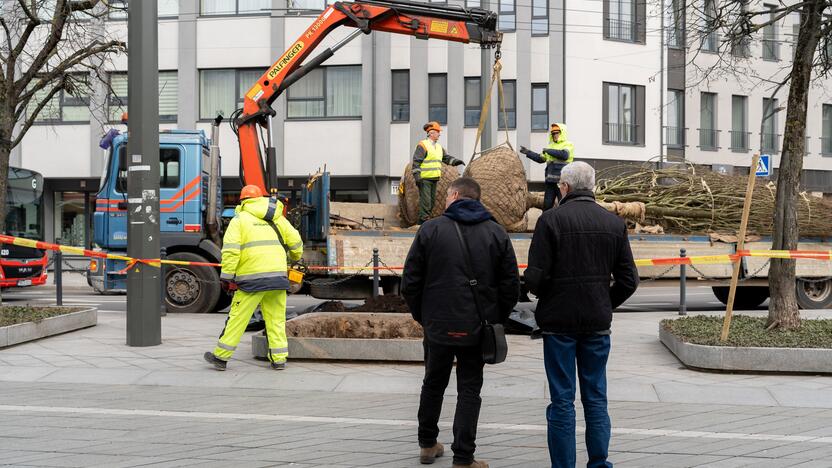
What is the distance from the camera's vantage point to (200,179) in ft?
45.7

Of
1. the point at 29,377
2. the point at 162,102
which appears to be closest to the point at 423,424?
the point at 29,377

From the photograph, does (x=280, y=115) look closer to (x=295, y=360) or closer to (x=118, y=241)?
(x=118, y=241)

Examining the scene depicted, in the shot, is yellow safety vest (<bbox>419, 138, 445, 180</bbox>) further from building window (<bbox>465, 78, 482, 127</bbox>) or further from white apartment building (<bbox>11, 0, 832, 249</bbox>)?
building window (<bbox>465, 78, 482, 127</bbox>)

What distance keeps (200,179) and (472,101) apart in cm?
1504

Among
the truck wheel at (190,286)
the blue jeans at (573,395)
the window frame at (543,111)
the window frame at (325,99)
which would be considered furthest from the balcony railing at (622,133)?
the blue jeans at (573,395)

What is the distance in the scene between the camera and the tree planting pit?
889 cm

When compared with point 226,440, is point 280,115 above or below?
above

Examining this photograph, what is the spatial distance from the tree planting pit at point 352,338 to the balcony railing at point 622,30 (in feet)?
67.5

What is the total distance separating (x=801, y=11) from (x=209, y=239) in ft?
29.5

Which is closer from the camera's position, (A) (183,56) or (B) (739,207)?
(B) (739,207)

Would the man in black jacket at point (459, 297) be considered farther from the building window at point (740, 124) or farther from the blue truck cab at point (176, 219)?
the building window at point (740, 124)

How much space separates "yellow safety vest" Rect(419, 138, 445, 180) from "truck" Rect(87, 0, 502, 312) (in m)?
1.63

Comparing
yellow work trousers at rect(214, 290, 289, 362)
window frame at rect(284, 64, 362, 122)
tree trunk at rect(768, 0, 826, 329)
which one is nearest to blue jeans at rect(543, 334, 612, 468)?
yellow work trousers at rect(214, 290, 289, 362)

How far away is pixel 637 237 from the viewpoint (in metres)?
13.8
